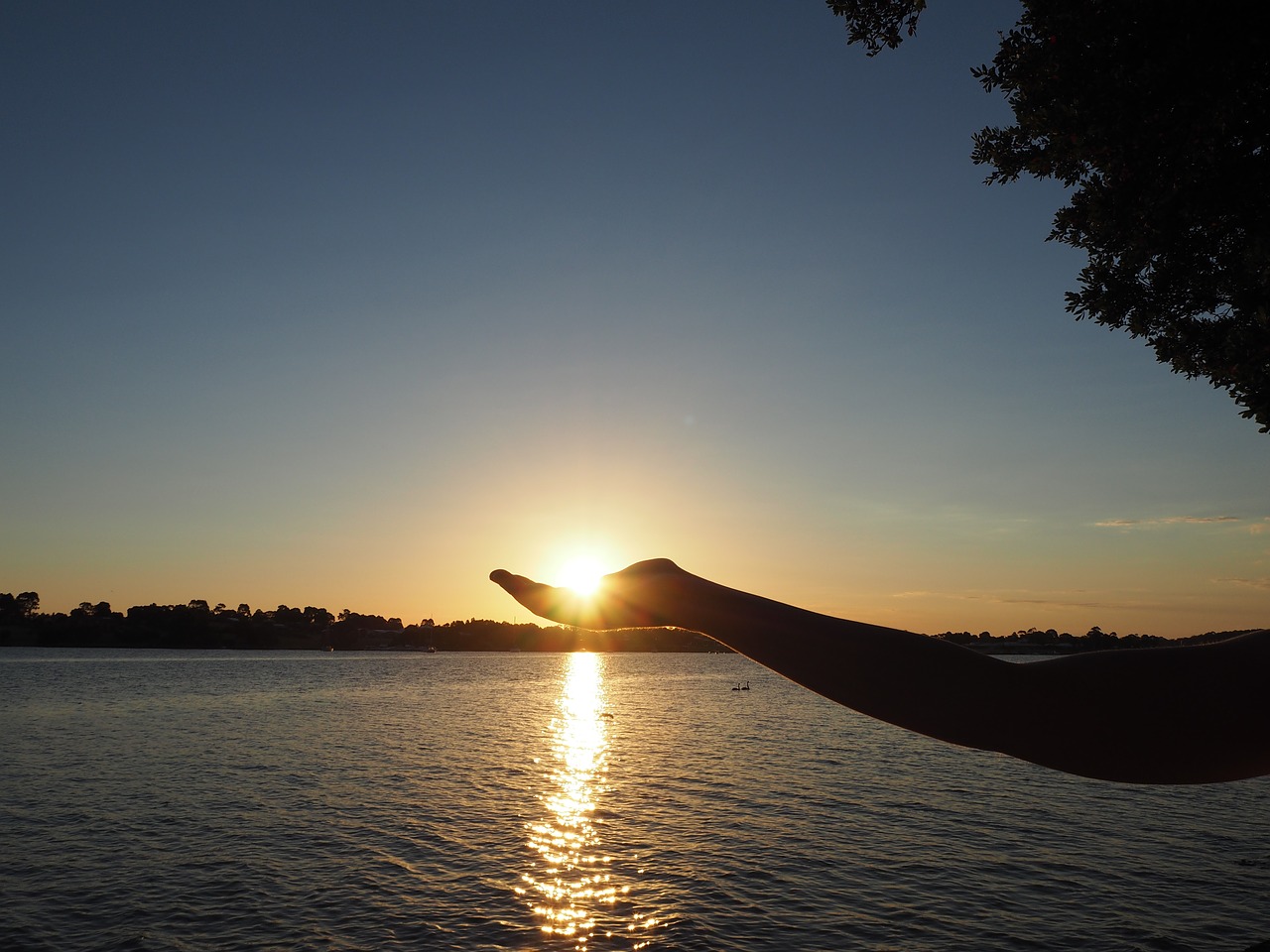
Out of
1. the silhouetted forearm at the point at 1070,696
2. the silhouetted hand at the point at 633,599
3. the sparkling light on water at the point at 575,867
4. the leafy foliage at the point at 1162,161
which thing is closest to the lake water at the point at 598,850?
the sparkling light on water at the point at 575,867

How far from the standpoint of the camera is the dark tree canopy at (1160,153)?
758 centimetres

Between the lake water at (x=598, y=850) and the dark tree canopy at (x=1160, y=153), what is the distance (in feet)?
57.9

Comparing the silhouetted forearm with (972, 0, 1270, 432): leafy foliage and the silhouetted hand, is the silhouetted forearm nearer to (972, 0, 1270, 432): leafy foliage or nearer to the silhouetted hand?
the silhouetted hand

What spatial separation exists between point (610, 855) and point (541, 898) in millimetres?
5701

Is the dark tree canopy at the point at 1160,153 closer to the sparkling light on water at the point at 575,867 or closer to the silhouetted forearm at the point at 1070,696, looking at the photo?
the silhouetted forearm at the point at 1070,696

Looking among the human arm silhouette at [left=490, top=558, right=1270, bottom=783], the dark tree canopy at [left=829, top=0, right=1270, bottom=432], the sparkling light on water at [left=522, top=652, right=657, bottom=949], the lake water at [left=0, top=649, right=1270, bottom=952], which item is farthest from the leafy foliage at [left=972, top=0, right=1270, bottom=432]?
the sparkling light on water at [left=522, top=652, right=657, bottom=949]

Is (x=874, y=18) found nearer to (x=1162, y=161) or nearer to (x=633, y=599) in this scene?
(x=1162, y=161)

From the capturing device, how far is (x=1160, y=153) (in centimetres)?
823

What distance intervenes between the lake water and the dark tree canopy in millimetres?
17658

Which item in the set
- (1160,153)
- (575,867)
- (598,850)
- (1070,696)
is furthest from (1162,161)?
(598,850)

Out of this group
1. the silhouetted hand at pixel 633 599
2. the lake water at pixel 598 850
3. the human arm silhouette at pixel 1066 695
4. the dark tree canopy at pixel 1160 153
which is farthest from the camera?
the lake water at pixel 598 850

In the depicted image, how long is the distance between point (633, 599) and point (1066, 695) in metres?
0.71

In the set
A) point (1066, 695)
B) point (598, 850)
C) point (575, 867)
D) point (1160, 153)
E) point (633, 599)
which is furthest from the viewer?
point (598, 850)

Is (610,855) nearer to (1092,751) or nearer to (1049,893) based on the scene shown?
(1049,893)
